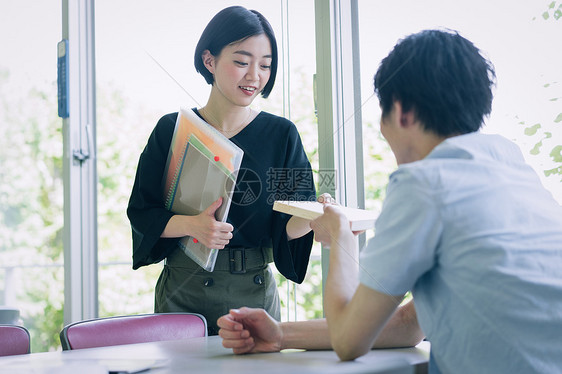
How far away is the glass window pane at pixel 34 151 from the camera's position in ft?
8.74

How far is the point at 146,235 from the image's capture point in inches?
58.7

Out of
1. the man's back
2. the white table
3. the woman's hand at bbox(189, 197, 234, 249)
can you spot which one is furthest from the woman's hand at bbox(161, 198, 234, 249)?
the man's back

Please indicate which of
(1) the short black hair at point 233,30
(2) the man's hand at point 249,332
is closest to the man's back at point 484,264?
(2) the man's hand at point 249,332

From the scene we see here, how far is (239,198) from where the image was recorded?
151cm

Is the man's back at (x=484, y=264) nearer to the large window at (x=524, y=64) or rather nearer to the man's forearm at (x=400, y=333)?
the man's forearm at (x=400, y=333)

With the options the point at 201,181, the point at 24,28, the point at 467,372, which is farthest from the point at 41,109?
the point at 467,372

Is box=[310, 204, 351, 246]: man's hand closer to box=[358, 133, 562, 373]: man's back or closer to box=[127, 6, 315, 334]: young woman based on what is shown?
box=[358, 133, 562, 373]: man's back

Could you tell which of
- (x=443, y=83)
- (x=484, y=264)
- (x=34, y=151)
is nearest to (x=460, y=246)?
(x=484, y=264)

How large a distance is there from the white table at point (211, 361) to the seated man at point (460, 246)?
5cm

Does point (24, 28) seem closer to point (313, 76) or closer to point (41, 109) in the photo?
point (41, 109)

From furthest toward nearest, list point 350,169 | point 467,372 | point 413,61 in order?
1. point 350,169
2. point 413,61
3. point 467,372

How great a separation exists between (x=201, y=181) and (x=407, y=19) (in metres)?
0.81

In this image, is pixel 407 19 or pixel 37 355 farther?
pixel 407 19

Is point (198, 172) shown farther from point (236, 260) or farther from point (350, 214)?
point (350, 214)
